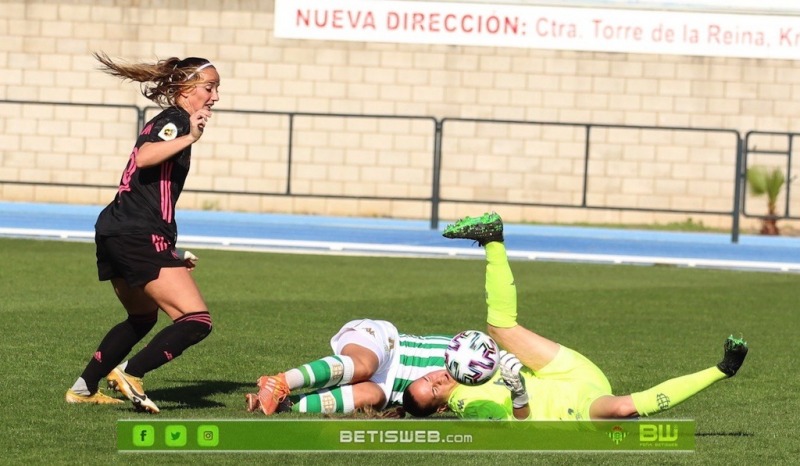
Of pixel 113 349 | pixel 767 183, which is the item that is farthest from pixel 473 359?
pixel 767 183

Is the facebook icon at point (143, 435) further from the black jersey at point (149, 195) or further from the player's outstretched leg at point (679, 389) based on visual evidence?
the player's outstretched leg at point (679, 389)

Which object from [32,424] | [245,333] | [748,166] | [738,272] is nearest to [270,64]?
[748,166]

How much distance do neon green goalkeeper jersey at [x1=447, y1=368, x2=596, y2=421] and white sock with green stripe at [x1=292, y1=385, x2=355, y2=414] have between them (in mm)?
586

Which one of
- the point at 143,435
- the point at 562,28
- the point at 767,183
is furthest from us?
the point at 562,28

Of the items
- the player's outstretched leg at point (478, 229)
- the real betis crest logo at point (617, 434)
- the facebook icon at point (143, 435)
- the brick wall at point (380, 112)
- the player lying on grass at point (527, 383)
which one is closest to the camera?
the facebook icon at point (143, 435)

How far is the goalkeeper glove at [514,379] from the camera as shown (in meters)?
7.23

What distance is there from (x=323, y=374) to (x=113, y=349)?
3.71ft

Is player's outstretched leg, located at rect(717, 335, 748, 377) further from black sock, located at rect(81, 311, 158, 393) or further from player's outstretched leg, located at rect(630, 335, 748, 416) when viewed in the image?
black sock, located at rect(81, 311, 158, 393)

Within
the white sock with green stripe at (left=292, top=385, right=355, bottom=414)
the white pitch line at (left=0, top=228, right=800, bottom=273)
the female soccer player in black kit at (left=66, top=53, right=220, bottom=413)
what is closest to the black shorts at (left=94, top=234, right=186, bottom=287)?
the female soccer player in black kit at (left=66, top=53, right=220, bottom=413)

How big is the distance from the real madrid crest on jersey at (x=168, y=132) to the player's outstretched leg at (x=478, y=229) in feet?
4.81

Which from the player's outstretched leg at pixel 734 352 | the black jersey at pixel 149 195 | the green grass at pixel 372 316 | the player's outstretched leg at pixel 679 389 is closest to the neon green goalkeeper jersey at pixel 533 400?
the player's outstretched leg at pixel 679 389

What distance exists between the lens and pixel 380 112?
2469 cm

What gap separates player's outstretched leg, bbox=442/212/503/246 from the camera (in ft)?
25.4

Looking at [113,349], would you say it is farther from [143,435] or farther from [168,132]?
[168,132]
